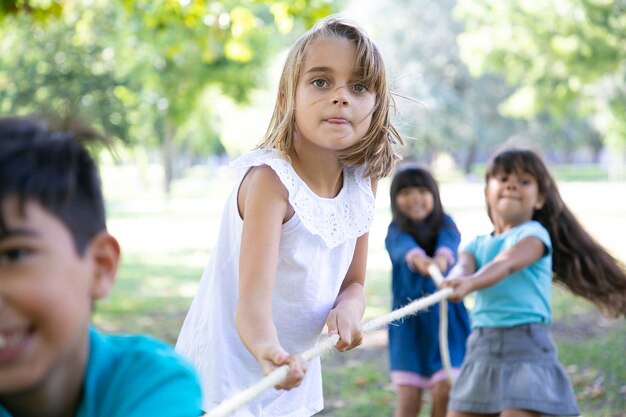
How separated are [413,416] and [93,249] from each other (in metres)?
4.04

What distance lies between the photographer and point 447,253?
5.35m

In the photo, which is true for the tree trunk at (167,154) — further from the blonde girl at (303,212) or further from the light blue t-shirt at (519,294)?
the blonde girl at (303,212)

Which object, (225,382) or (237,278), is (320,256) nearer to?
(237,278)

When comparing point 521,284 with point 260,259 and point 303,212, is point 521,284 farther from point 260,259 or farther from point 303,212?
point 260,259

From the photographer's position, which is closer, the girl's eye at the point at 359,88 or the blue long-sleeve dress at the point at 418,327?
the girl's eye at the point at 359,88

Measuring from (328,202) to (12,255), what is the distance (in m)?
1.56

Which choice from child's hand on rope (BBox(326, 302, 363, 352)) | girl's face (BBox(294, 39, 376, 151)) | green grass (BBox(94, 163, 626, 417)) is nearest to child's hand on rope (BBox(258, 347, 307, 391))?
child's hand on rope (BBox(326, 302, 363, 352))

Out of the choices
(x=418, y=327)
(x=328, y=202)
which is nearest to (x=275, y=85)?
(x=328, y=202)

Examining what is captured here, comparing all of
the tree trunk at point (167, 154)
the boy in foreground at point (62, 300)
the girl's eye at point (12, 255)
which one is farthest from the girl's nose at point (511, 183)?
the tree trunk at point (167, 154)

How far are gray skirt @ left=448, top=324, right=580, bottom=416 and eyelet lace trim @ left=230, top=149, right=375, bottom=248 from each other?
5.12 ft

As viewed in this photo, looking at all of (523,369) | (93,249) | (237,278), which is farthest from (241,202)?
(523,369)

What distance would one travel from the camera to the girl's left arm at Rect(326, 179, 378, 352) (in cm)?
267

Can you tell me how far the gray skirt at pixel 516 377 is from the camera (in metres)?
4.16

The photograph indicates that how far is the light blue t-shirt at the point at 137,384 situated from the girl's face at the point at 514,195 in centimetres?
309
